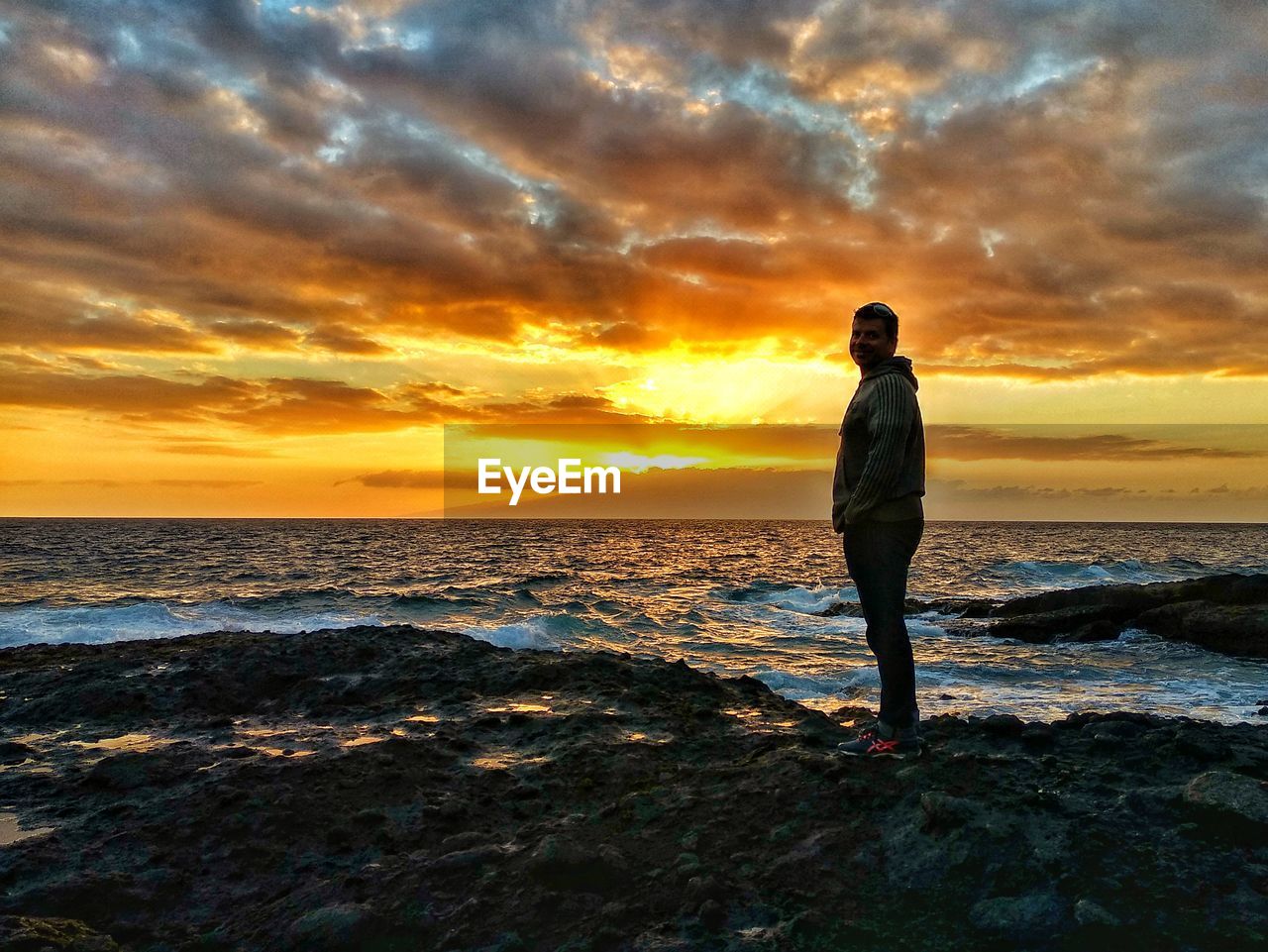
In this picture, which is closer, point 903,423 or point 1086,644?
point 903,423

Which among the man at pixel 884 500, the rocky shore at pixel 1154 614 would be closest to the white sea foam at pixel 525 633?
the rocky shore at pixel 1154 614

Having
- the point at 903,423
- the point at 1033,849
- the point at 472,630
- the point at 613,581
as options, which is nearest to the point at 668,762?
the point at 1033,849

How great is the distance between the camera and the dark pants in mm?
4469

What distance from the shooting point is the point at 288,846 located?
4070 millimetres

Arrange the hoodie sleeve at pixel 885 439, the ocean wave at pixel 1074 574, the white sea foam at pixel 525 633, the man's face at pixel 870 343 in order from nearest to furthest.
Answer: the hoodie sleeve at pixel 885 439
the man's face at pixel 870 343
the white sea foam at pixel 525 633
the ocean wave at pixel 1074 574

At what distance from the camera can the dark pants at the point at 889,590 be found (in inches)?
176

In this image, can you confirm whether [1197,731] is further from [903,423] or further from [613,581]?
[613,581]

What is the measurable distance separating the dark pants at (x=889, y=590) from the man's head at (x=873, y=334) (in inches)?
38.9

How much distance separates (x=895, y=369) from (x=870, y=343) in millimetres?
214

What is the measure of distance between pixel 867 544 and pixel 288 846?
11.7ft

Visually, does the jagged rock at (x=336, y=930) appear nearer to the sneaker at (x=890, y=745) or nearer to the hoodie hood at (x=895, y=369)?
the sneaker at (x=890, y=745)

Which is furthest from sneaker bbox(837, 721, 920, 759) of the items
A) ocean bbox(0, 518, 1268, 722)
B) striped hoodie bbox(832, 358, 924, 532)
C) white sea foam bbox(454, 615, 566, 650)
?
white sea foam bbox(454, 615, 566, 650)

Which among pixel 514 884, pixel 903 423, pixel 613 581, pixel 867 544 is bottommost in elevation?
pixel 613 581

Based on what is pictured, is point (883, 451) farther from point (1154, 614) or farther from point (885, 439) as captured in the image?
point (1154, 614)
